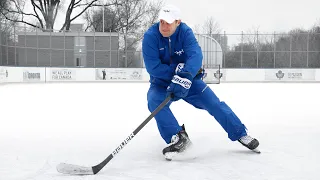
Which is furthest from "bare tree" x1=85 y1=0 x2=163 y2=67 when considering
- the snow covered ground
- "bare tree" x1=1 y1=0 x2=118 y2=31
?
the snow covered ground

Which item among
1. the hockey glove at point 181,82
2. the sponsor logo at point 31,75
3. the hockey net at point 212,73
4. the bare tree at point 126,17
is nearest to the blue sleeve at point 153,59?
the hockey glove at point 181,82

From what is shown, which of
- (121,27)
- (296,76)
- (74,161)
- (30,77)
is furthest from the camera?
(121,27)

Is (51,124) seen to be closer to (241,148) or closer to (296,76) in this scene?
(241,148)

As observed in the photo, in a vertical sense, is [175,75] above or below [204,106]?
above

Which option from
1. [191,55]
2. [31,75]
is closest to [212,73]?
[31,75]

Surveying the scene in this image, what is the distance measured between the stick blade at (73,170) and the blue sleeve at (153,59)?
95 cm

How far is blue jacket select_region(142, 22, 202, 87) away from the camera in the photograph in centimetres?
301

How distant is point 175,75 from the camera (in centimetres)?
290

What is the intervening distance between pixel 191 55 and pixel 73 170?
125cm

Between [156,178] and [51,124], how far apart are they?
106 inches

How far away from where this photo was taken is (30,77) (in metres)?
18.6

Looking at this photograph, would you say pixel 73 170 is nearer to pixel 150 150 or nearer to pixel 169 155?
pixel 169 155

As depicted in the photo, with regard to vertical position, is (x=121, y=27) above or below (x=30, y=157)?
above

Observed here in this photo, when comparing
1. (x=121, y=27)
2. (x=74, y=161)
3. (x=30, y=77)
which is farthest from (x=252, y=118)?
(x=121, y=27)
